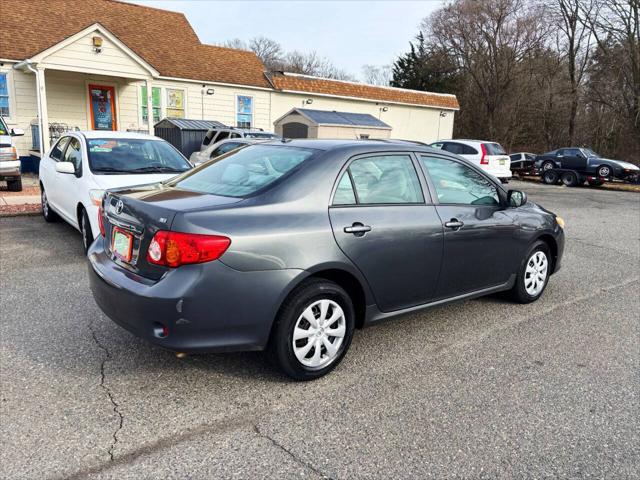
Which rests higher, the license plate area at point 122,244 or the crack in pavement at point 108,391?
the license plate area at point 122,244

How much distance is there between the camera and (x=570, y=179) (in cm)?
2103

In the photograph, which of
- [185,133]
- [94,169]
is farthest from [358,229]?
[185,133]

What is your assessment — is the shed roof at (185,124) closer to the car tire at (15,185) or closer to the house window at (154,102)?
the house window at (154,102)

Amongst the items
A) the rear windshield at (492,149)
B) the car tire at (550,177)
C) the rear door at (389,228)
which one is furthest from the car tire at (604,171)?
the rear door at (389,228)

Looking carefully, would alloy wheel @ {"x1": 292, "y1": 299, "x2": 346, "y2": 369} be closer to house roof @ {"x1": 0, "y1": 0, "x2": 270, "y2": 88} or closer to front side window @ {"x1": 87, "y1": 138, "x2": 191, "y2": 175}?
front side window @ {"x1": 87, "y1": 138, "x2": 191, "y2": 175}

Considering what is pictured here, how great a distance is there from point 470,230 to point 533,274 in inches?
53.6

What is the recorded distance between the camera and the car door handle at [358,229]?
3418 mm

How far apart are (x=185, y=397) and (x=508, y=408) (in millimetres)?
2019

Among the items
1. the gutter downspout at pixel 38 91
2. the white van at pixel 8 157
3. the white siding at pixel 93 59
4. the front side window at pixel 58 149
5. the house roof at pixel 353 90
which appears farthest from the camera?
the house roof at pixel 353 90

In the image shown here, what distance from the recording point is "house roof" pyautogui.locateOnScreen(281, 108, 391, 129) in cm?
1980

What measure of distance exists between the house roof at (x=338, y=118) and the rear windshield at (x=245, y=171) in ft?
50.8

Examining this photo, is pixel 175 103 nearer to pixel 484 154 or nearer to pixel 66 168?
pixel 484 154

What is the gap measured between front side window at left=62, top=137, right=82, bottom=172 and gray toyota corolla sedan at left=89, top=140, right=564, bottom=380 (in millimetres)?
3351

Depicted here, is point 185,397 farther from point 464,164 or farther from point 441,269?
point 464,164
